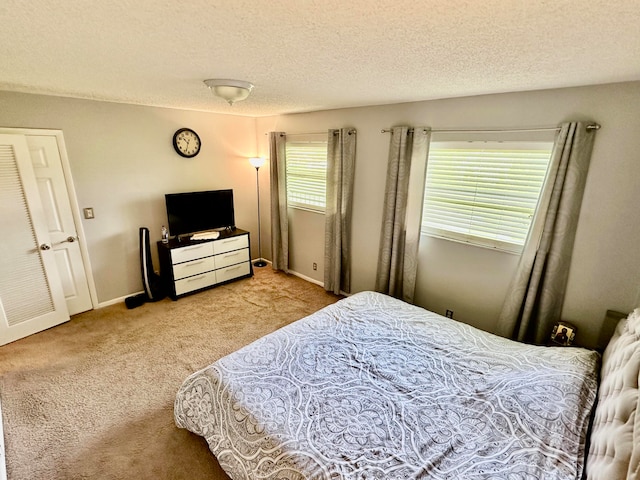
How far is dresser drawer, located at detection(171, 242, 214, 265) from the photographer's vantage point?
360 centimetres

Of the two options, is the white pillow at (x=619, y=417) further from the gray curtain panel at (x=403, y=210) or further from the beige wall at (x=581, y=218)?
the gray curtain panel at (x=403, y=210)

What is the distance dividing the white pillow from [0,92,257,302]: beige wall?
4285 mm

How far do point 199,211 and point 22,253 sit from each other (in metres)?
1.76

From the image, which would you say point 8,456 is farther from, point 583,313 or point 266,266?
point 583,313

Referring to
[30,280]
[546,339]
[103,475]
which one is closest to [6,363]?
[30,280]

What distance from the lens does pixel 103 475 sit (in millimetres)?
1700

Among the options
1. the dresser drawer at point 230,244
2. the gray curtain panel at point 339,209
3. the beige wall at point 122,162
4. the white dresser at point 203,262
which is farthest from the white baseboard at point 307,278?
the beige wall at point 122,162

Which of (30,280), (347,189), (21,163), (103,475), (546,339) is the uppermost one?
(21,163)

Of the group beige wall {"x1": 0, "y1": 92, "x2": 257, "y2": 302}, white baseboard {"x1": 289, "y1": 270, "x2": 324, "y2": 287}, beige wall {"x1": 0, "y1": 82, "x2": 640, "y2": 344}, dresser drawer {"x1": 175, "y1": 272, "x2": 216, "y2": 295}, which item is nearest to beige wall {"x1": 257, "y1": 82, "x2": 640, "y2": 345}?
beige wall {"x1": 0, "y1": 82, "x2": 640, "y2": 344}

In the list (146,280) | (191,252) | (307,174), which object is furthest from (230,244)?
(307,174)

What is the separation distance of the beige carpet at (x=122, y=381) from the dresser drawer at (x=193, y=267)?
313 millimetres

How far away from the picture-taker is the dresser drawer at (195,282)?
3.71 meters

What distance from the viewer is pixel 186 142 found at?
12.6ft

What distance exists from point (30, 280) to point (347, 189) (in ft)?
11.2
